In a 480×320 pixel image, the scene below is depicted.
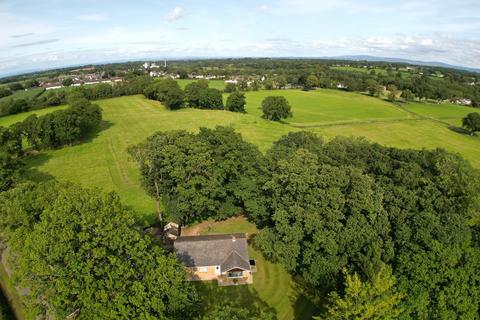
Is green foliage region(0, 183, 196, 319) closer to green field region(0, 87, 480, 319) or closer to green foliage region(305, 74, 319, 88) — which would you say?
green field region(0, 87, 480, 319)

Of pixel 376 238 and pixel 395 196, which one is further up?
pixel 395 196

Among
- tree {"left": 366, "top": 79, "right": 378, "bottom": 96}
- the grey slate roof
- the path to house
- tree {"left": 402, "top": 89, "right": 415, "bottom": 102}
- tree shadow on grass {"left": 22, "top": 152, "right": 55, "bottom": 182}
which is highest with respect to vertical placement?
tree {"left": 366, "top": 79, "right": 378, "bottom": 96}

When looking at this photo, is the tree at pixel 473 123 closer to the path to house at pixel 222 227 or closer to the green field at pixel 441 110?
the green field at pixel 441 110

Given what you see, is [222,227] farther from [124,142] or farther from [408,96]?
[408,96]

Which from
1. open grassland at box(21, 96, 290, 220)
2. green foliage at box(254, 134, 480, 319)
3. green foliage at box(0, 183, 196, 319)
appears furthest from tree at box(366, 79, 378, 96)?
green foliage at box(0, 183, 196, 319)

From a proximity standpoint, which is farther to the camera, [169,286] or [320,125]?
[320,125]

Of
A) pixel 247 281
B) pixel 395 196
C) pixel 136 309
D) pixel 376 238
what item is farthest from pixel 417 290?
pixel 136 309

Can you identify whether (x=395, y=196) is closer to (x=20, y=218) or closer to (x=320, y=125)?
(x=20, y=218)

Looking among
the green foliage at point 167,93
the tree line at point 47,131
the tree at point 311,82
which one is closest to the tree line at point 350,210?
the tree line at point 47,131
